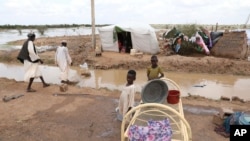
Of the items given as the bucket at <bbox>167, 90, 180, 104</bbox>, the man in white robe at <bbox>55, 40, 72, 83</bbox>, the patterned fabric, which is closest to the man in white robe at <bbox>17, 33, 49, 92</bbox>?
the man in white robe at <bbox>55, 40, 72, 83</bbox>

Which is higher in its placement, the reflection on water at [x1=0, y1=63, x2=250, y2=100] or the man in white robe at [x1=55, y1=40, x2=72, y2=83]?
the man in white robe at [x1=55, y1=40, x2=72, y2=83]

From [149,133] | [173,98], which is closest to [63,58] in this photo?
[173,98]

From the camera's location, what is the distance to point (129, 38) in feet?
55.9

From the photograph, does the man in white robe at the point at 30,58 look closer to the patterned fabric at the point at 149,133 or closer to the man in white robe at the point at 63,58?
the man in white robe at the point at 63,58

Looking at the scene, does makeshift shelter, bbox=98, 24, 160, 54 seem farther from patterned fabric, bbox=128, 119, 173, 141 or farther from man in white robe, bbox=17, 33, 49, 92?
patterned fabric, bbox=128, 119, 173, 141

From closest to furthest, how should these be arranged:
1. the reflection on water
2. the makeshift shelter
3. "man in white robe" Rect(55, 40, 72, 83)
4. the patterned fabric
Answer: the patterned fabric < "man in white robe" Rect(55, 40, 72, 83) < the reflection on water < the makeshift shelter

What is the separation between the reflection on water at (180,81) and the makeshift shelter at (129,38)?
348 cm

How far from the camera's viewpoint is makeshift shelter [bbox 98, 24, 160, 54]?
1576 centimetres

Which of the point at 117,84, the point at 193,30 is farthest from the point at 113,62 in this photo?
the point at 193,30

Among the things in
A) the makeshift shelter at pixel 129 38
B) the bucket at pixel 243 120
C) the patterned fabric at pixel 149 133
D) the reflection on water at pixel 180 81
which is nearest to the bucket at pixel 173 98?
the bucket at pixel 243 120

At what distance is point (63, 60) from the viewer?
9.02 meters

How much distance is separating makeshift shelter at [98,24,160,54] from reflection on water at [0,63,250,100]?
11.4 feet

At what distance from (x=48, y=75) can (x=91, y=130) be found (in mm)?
7081

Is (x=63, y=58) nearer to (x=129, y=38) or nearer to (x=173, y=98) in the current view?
(x=173, y=98)
